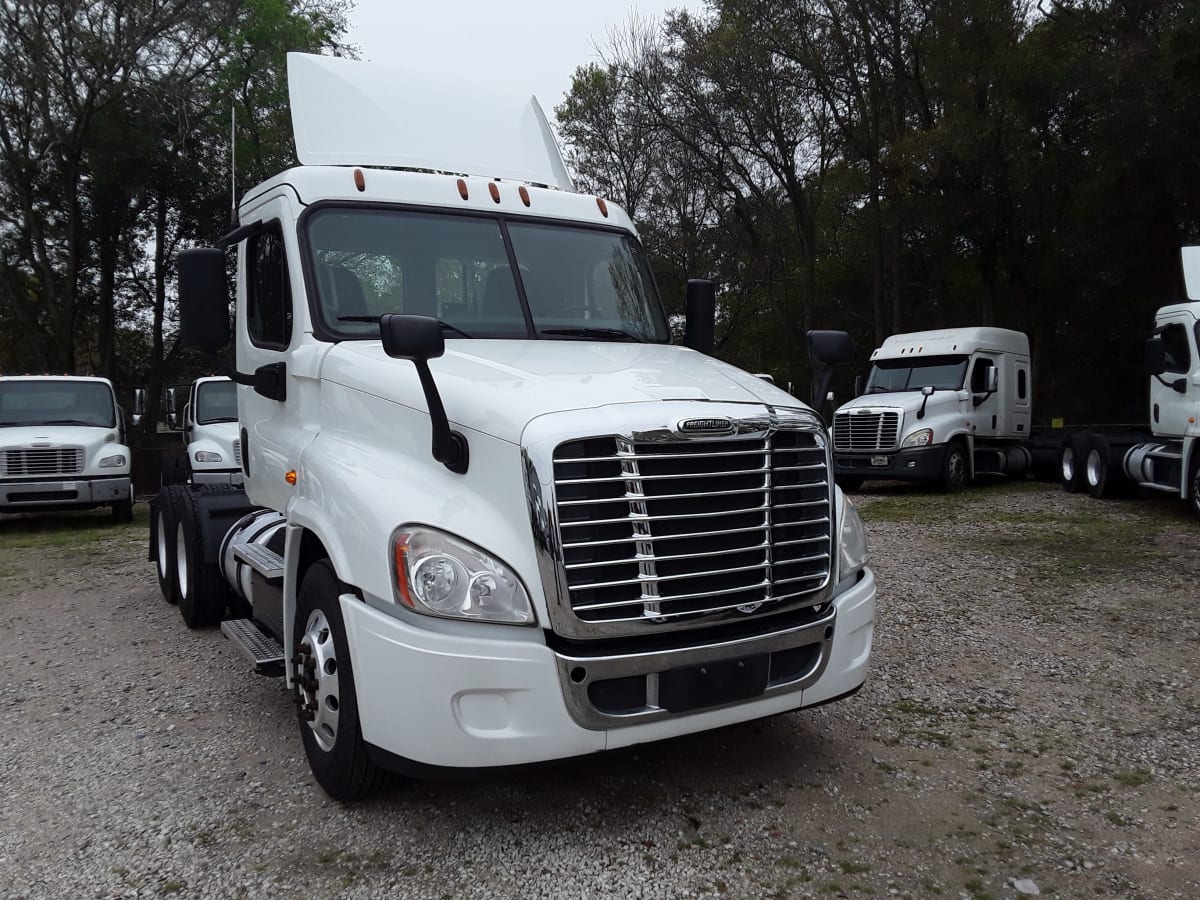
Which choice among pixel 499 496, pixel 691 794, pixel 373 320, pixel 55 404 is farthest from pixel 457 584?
pixel 55 404

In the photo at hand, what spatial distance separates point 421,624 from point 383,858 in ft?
2.96

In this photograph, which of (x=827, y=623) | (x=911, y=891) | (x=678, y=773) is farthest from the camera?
(x=678, y=773)

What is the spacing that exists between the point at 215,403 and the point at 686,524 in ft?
40.9

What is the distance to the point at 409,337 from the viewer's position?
11.2ft

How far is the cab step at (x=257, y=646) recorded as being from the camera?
4.30m

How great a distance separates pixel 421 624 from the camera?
10.5 feet

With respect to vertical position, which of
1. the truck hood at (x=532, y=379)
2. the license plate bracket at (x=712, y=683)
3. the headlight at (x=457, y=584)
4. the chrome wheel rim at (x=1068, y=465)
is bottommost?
the chrome wheel rim at (x=1068, y=465)

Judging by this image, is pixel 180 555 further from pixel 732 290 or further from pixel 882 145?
pixel 732 290

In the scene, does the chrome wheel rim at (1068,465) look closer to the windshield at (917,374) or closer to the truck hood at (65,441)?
the windshield at (917,374)

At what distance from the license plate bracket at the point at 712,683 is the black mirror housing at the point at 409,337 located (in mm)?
1427

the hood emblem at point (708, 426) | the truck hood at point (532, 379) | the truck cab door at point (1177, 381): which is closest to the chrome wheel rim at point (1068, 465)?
the truck cab door at point (1177, 381)

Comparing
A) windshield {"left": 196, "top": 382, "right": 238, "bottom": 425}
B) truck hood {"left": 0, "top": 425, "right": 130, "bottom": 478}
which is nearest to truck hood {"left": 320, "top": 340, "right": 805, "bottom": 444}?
truck hood {"left": 0, "top": 425, "right": 130, "bottom": 478}

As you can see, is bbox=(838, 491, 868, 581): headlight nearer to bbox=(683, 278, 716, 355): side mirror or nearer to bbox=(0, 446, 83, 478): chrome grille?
bbox=(683, 278, 716, 355): side mirror

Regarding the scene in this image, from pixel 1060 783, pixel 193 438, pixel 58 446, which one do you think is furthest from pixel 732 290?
pixel 1060 783
